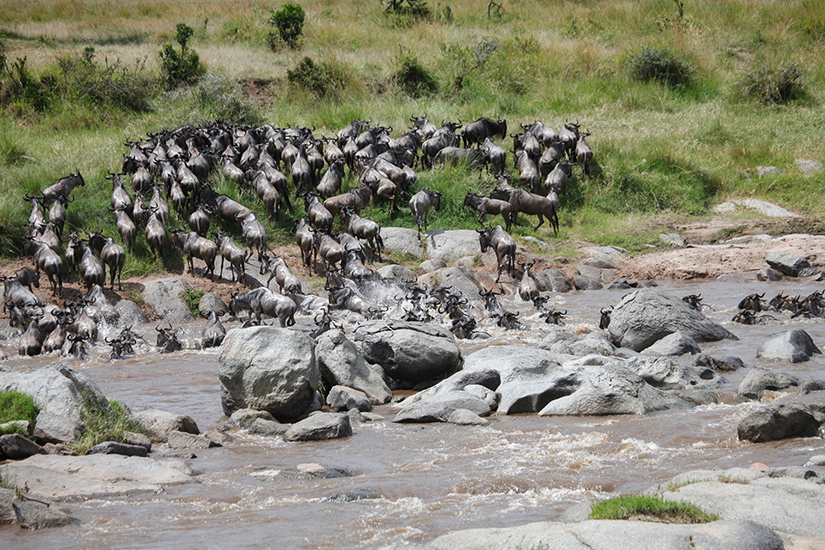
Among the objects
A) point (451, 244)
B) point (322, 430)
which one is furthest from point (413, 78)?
point (322, 430)

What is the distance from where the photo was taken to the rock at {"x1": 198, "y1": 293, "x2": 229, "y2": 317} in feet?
42.9

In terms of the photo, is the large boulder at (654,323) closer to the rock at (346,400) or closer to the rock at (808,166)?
the rock at (346,400)

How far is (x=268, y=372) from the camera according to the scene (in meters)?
7.42

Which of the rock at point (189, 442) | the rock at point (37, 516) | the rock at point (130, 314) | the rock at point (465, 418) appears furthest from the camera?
the rock at point (130, 314)

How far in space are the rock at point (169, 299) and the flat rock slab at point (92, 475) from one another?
7392 mm

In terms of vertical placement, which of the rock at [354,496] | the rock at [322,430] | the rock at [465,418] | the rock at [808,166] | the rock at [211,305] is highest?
the rock at [808,166]

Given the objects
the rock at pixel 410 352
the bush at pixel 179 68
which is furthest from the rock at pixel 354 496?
the bush at pixel 179 68

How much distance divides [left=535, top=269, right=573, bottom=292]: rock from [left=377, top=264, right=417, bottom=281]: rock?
8.52ft

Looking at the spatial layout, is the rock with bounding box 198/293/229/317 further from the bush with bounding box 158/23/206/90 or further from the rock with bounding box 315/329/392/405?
the bush with bounding box 158/23/206/90

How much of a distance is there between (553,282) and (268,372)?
847 cm

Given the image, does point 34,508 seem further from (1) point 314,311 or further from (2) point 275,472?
(1) point 314,311

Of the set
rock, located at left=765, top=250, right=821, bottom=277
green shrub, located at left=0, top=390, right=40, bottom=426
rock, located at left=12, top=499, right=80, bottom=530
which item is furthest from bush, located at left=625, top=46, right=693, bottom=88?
rock, located at left=12, top=499, right=80, bottom=530

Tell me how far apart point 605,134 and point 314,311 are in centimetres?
1170

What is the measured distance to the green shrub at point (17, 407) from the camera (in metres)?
6.22
